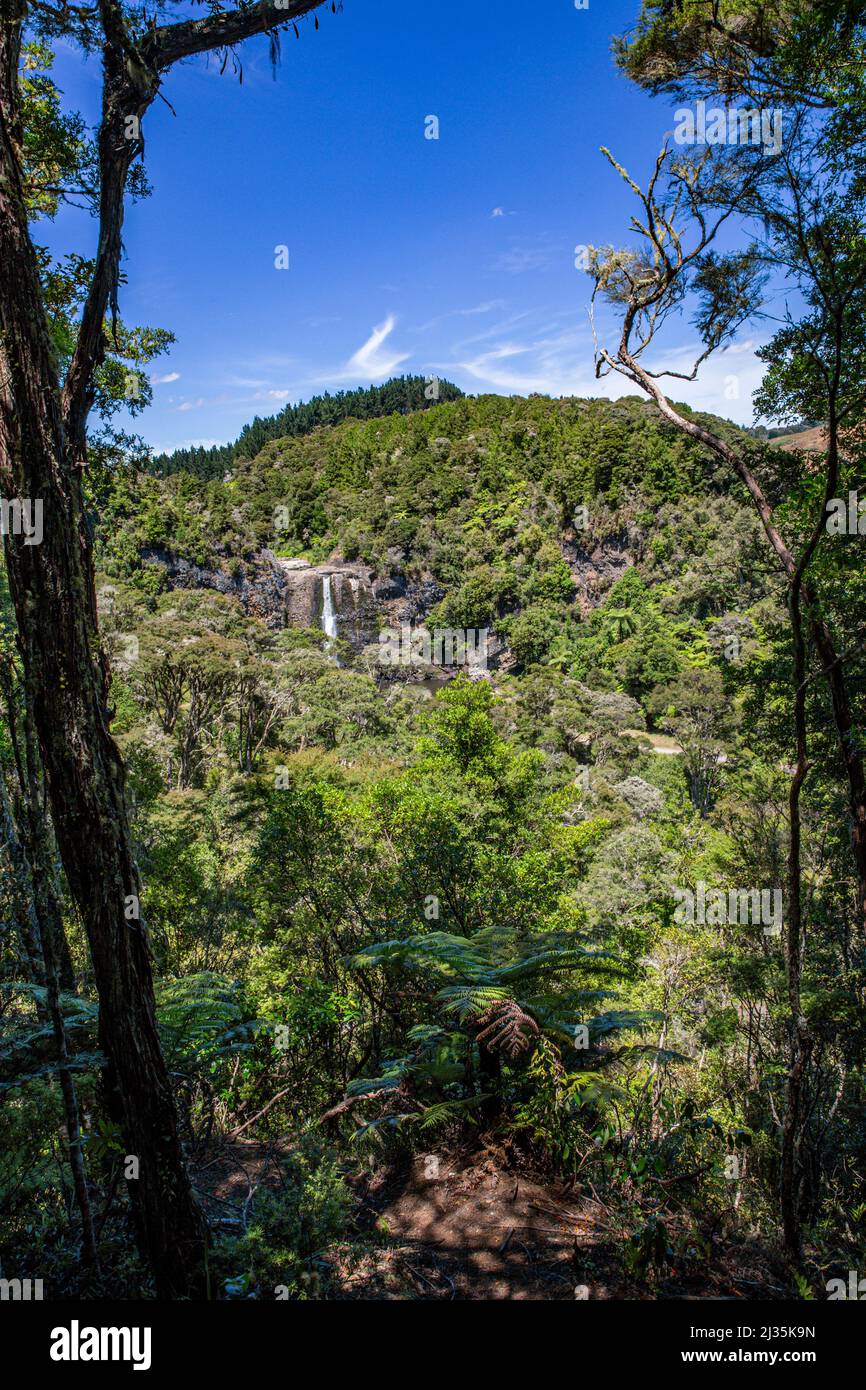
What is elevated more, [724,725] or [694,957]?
[724,725]

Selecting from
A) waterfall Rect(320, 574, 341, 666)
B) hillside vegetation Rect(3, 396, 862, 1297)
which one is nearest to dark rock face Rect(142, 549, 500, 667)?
waterfall Rect(320, 574, 341, 666)

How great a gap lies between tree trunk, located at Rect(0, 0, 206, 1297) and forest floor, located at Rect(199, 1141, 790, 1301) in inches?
32.6

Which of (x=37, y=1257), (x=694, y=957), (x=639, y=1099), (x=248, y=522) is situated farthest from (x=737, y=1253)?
(x=248, y=522)

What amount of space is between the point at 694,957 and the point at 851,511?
25.3ft

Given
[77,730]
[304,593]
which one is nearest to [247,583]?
[304,593]

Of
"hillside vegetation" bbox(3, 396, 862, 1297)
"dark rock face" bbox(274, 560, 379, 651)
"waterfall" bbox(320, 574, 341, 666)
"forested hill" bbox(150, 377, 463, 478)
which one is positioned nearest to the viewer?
"hillside vegetation" bbox(3, 396, 862, 1297)

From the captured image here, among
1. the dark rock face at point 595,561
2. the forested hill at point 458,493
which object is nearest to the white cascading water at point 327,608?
the forested hill at point 458,493

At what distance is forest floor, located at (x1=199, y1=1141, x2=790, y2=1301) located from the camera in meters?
2.88

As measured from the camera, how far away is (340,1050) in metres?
6.26

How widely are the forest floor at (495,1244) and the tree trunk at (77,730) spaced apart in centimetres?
83

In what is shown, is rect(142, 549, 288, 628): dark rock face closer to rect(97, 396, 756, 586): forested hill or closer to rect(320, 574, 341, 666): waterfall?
rect(97, 396, 756, 586): forested hill

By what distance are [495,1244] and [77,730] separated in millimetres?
3385

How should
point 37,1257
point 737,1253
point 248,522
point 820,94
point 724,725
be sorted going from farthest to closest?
point 248,522
point 724,725
point 820,94
point 737,1253
point 37,1257

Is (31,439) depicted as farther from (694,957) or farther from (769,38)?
(694,957)
